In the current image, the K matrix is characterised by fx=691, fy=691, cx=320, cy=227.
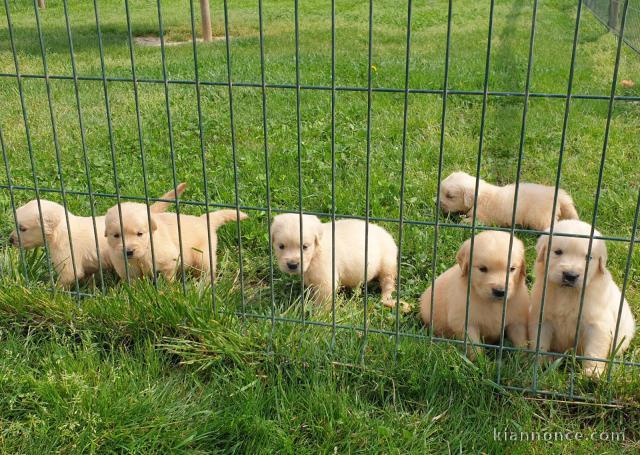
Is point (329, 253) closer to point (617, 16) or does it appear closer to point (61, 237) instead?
point (61, 237)

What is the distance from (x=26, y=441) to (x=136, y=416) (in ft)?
1.52

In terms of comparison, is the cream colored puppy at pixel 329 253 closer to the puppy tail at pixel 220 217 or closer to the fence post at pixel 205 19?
the puppy tail at pixel 220 217

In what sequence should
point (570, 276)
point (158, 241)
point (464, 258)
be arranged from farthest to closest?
point (158, 241) → point (464, 258) → point (570, 276)

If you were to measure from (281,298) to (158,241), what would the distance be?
84 centimetres

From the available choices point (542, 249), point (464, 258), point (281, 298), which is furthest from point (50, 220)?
point (542, 249)

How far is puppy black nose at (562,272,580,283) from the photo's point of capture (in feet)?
10.5

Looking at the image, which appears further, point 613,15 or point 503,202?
point 613,15

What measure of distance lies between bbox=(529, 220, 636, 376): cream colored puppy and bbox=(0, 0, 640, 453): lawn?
0.51ft

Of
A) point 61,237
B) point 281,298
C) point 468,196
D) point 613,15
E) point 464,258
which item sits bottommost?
point 281,298

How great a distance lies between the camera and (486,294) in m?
3.41

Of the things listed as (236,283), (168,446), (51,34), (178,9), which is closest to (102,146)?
(236,283)

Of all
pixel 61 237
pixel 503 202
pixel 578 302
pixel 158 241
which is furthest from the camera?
pixel 503 202

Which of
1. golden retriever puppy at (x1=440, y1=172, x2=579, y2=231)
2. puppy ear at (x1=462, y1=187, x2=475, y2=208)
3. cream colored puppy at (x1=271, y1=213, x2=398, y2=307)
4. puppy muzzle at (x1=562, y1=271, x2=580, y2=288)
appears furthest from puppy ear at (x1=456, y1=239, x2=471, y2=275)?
puppy ear at (x1=462, y1=187, x2=475, y2=208)

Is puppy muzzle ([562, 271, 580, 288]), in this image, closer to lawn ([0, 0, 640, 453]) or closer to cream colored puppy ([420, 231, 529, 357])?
cream colored puppy ([420, 231, 529, 357])
